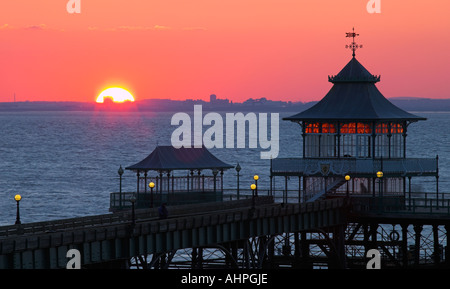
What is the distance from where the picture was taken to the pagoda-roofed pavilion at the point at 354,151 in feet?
264

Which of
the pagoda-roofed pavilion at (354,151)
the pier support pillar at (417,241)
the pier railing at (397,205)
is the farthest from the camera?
the pagoda-roofed pavilion at (354,151)

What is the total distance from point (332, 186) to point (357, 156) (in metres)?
2.62

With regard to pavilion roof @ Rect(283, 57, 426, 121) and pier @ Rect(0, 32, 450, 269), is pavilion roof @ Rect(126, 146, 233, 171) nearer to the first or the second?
pier @ Rect(0, 32, 450, 269)

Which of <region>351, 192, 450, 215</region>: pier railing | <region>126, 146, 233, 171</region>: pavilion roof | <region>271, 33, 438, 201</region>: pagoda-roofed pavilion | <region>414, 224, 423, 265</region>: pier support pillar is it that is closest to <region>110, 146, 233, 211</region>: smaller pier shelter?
<region>126, 146, 233, 171</region>: pavilion roof

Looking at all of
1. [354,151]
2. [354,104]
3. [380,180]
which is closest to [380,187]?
[380,180]

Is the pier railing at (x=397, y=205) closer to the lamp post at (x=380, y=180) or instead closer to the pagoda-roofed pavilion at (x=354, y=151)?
the lamp post at (x=380, y=180)

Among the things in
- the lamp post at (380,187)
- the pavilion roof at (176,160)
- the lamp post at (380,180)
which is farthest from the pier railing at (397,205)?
the pavilion roof at (176,160)

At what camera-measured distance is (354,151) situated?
268 ft

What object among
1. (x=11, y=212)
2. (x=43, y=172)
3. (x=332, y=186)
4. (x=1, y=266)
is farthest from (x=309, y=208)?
(x=43, y=172)

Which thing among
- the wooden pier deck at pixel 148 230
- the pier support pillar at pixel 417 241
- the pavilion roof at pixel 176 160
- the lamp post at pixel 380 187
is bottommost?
the pier support pillar at pixel 417 241

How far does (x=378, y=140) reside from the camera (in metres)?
81.8

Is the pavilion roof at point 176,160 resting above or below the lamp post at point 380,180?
above

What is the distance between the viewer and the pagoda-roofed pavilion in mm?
80562

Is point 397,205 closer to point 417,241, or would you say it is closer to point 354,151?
point 417,241
